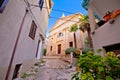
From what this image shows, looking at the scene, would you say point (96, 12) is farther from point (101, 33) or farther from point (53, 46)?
point (53, 46)

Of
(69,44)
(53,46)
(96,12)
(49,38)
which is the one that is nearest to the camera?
(96,12)

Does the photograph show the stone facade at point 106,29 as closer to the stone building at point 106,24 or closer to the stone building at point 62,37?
the stone building at point 106,24

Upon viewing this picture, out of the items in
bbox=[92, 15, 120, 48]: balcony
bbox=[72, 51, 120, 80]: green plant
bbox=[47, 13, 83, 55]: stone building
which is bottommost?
bbox=[72, 51, 120, 80]: green plant

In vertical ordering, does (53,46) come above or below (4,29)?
above

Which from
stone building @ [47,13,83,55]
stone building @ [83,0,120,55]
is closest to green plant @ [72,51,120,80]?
stone building @ [83,0,120,55]

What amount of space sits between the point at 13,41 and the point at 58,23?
64.7 feet

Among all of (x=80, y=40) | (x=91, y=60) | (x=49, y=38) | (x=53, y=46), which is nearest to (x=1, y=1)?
(x=91, y=60)

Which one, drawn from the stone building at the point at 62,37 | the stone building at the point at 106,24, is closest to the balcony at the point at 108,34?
the stone building at the point at 106,24

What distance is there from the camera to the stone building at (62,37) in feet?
59.0

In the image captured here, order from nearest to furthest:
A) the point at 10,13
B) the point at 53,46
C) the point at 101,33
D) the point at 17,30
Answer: the point at 10,13, the point at 17,30, the point at 101,33, the point at 53,46

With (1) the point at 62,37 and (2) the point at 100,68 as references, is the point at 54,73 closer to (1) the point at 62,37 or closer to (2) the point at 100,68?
(2) the point at 100,68

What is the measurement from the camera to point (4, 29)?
3.14m

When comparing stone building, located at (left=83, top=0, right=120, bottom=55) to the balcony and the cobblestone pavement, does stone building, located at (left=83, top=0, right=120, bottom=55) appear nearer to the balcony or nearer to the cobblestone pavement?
the balcony

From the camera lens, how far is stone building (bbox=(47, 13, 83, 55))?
18.0 m
